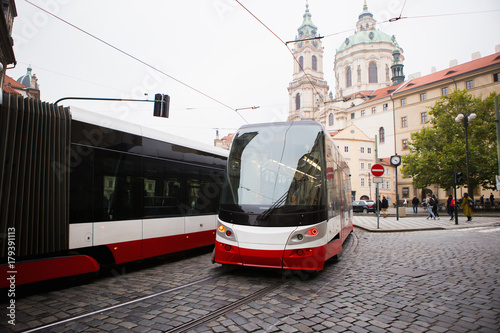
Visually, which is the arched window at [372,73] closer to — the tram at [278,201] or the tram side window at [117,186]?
the tram at [278,201]

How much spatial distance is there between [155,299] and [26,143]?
295 centimetres

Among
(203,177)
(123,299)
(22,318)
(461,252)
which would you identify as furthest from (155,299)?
(461,252)

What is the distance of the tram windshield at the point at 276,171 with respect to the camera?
5.70 metres

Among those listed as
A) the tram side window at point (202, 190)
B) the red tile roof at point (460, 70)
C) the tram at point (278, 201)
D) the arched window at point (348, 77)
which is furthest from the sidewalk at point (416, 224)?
the arched window at point (348, 77)

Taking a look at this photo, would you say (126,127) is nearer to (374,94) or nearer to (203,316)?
(203,316)

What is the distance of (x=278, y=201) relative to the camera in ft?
18.6

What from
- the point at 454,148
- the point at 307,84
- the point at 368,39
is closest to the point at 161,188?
the point at 454,148

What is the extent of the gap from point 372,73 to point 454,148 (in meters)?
55.8

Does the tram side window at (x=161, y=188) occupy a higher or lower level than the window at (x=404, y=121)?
lower

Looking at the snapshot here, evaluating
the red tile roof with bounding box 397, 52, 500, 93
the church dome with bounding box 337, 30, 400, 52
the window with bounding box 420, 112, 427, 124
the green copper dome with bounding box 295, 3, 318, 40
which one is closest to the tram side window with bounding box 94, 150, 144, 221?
the red tile roof with bounding box 397, 52, 500, 93

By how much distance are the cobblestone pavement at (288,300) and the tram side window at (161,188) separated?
1232 mm

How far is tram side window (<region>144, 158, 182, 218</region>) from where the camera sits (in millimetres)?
6661

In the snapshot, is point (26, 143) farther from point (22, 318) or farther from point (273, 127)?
point (273, 127)

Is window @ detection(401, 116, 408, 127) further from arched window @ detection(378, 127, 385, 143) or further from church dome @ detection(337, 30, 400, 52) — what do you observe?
church dome @ detection(337, 30, 400, 52)
